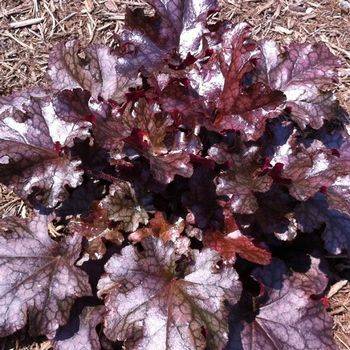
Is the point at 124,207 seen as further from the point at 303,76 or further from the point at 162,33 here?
the point at 303,76

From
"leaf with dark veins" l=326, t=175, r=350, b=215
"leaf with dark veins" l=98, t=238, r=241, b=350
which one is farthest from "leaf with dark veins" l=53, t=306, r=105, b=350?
"leaf with dark veins" l=326, t=175, r=350, b=215

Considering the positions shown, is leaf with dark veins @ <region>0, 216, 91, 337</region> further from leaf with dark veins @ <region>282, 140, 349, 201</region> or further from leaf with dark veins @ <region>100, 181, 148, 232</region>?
leaf with dark veins @ <region>282, 140, 349, 201</region>

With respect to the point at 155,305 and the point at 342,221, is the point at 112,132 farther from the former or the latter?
the point at 342,221

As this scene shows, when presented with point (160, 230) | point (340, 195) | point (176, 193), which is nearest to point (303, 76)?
point (340, 195)

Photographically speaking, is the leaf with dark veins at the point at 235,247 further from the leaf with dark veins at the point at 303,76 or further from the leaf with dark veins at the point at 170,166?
the leaf with dark veins at the point at 303,76

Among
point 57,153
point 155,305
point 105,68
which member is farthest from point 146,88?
point 155,305

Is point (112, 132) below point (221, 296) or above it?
above

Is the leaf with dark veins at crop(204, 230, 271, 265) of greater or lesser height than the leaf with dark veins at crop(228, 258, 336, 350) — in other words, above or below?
above
